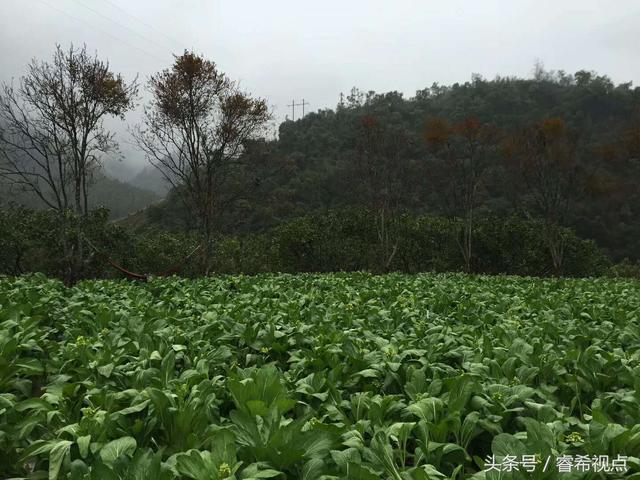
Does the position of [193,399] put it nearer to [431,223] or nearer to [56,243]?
[56,243]

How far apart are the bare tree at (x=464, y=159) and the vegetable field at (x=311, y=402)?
69.9 ft

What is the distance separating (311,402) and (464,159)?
85.6ft

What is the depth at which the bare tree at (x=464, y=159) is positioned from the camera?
2564cm

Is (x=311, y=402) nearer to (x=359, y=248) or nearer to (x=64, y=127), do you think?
(x=64, y=127)

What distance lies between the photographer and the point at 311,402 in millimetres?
2986

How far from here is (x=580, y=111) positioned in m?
46.7

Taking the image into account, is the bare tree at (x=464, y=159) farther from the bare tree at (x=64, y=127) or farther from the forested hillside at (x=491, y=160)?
A: the bare tree at (x=64, y=127)

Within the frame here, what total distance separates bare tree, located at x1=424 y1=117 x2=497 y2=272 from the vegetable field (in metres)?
21.3

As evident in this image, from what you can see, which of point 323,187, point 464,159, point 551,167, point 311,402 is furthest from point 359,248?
point 311,402

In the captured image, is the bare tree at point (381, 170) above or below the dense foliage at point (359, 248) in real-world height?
above

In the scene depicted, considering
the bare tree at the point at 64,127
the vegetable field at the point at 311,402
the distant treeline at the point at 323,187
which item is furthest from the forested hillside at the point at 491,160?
the vegetable field at the point at 311,402

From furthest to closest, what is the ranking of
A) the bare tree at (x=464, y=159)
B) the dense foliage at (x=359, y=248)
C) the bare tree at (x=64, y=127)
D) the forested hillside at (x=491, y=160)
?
the forested hillside at (x=491, y=160) → the bare tree at (x=464, y=159) → the dense foliage at (x=359, y=248) → the bare tree at (x=64, y=127)

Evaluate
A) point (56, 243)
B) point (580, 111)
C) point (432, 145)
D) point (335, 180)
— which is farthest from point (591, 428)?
point (580, 111)

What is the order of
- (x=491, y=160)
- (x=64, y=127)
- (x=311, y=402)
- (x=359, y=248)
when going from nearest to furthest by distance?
(x=311, y=402), (x=64, y=127), (x=359, y=248), (x=491, y=160)
